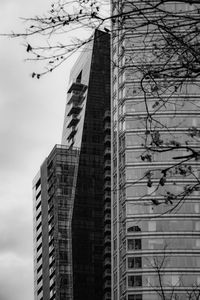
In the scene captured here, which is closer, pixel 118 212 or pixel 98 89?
pixel 118 212

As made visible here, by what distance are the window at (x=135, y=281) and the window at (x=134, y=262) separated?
3.48ft

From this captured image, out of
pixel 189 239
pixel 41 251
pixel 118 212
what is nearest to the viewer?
pixel 189 239

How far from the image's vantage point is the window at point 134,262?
349 feet

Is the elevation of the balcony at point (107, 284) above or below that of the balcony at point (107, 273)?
below

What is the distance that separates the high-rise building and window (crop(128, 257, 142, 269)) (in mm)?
24163

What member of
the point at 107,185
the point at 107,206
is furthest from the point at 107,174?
the point at 107,206

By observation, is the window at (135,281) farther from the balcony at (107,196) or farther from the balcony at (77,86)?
the balcony at (77,86)

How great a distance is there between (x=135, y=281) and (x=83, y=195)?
112ft

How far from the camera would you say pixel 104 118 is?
453 feet

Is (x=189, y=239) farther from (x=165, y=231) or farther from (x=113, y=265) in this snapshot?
(x=113, y=265)

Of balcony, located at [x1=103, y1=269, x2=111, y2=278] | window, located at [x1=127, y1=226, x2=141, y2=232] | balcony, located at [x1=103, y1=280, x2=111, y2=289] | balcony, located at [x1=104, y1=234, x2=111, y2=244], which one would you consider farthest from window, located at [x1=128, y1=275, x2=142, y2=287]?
balcony, located at [x1=104, y1=234, x2=111, y2=244]

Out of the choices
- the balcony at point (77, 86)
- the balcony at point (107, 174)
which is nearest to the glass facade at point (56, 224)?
the balcony at point (107, 174)

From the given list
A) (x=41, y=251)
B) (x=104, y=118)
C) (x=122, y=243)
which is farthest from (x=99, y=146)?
(x=122, y=243)

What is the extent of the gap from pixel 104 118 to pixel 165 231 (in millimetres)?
34517
